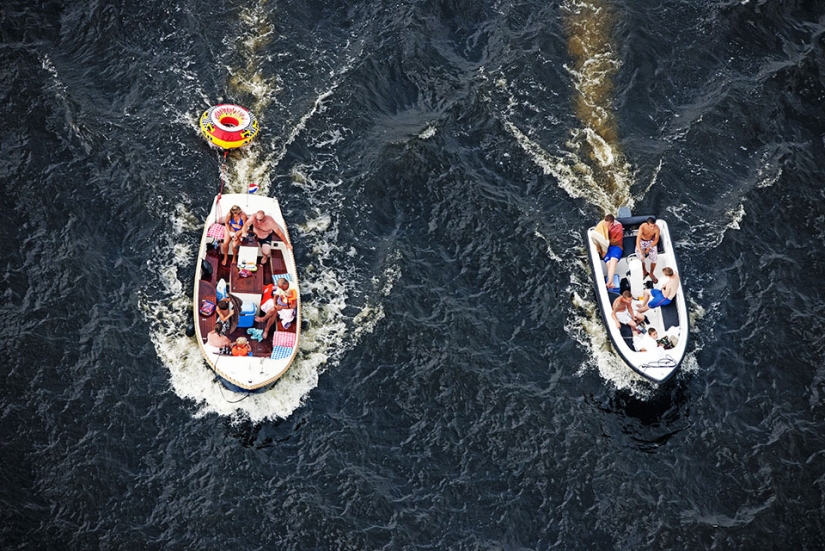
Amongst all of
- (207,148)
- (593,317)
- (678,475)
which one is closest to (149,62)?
(207,148)

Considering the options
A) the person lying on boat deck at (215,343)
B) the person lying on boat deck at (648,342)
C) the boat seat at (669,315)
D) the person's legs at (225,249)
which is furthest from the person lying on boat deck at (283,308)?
the boat seat at (669,315)

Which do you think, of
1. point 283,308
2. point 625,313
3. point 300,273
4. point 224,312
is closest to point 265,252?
point 300,273

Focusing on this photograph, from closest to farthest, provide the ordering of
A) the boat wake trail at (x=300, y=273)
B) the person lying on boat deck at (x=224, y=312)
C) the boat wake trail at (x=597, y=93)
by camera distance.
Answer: the boat wake trail at (x=300, y=273) → the person lying on boat deck at (x=224, y=312) → the boat wake trail at (x=597, y=93)

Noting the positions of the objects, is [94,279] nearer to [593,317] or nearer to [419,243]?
[419,243]

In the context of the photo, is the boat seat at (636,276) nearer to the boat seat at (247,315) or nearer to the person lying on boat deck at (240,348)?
the boat seat at (247,315)

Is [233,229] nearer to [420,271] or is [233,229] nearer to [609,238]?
[420,271]

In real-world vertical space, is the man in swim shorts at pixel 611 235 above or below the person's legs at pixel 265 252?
above

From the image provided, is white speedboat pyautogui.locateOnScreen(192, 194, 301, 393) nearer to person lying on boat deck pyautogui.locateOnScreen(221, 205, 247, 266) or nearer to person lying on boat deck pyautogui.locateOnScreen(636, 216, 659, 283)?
person lying on boat deck pyautogui.locateOnScreen(221, 205, 247, 266)
